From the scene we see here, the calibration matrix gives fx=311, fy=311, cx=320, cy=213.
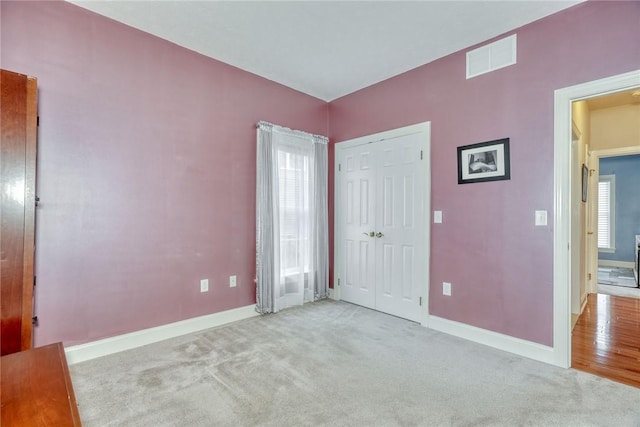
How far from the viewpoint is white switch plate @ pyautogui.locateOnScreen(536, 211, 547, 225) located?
98.0 inches

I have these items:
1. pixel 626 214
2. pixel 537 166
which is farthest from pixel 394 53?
pixel 626 214

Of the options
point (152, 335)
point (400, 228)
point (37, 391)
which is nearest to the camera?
point (37, 391)

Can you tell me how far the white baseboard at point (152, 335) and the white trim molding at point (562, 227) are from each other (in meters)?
2.78

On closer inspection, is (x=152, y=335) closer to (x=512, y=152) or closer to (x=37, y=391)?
(x=37, y=391)

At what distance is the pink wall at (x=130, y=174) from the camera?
7.55 ft

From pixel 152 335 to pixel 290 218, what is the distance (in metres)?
1.84

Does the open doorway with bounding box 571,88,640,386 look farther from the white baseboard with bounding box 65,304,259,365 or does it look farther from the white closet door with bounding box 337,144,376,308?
the white baseboard with bounding box 65,304,259,365

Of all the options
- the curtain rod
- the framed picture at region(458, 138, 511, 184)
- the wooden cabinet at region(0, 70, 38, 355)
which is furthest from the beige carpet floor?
the curtain rod

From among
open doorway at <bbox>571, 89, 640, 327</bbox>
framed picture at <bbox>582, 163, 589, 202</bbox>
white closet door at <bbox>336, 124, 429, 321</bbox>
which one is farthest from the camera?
framed picture at <bbox>582, 163, 589, 202</bbox>

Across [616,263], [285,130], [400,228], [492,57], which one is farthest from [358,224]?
[616,263]

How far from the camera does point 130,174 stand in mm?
2674

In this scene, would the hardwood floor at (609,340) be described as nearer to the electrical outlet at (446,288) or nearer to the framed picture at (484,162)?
the electrical outlet at (446,288)

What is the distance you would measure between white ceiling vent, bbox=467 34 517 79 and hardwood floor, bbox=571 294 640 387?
2.52 meters

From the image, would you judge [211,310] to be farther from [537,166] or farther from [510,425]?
[537,166]
